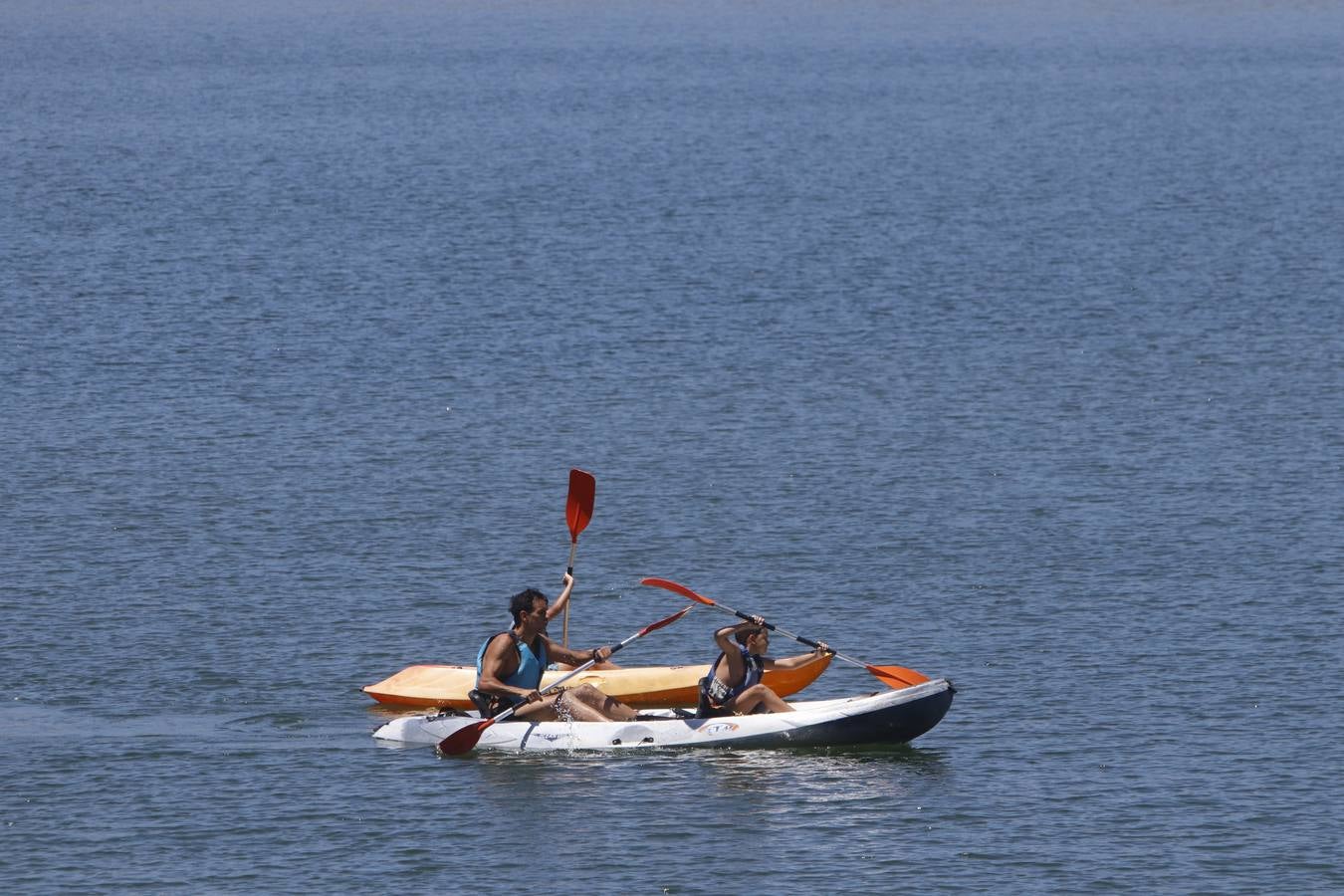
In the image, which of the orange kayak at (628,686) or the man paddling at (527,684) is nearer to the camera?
the man paddling at (527,684)

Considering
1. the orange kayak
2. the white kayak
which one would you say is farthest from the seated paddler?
the orange kayak

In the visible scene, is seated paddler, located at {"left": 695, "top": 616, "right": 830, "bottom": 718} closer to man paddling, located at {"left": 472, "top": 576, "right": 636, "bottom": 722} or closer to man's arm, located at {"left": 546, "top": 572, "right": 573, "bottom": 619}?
man paddling, located at {"left": 472, "top": 576, "right": 636, "bottom": 722}

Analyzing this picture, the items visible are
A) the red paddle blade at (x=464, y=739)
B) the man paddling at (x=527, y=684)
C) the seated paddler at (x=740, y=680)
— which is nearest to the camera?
the red paddle blade at (x=464, y=739)

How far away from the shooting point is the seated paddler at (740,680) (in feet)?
77.2

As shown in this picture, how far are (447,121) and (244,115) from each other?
7.59 m

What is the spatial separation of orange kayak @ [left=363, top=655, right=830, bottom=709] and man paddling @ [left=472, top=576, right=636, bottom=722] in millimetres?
814

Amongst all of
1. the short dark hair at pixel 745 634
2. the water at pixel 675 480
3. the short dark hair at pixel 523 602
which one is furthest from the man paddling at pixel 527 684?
the short dark hair at pixel 745 634

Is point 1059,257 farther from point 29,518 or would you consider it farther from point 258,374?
point 29,518

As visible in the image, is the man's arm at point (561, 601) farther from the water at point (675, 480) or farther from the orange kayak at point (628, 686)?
the water at point (675, 480)

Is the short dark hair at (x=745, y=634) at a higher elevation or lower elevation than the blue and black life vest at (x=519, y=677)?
higher

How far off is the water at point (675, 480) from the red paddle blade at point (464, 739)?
291 mm

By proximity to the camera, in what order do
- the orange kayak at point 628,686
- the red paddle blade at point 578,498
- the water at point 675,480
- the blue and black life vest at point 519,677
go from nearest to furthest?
1. the water at point 675,480
2. the blue and black life vest at point 519,677
3. the orange kayak at point 628,686
4. the red paddle blade at point 578,498

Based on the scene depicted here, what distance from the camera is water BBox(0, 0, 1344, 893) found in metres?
21.7

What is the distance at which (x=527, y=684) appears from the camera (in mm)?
24031
